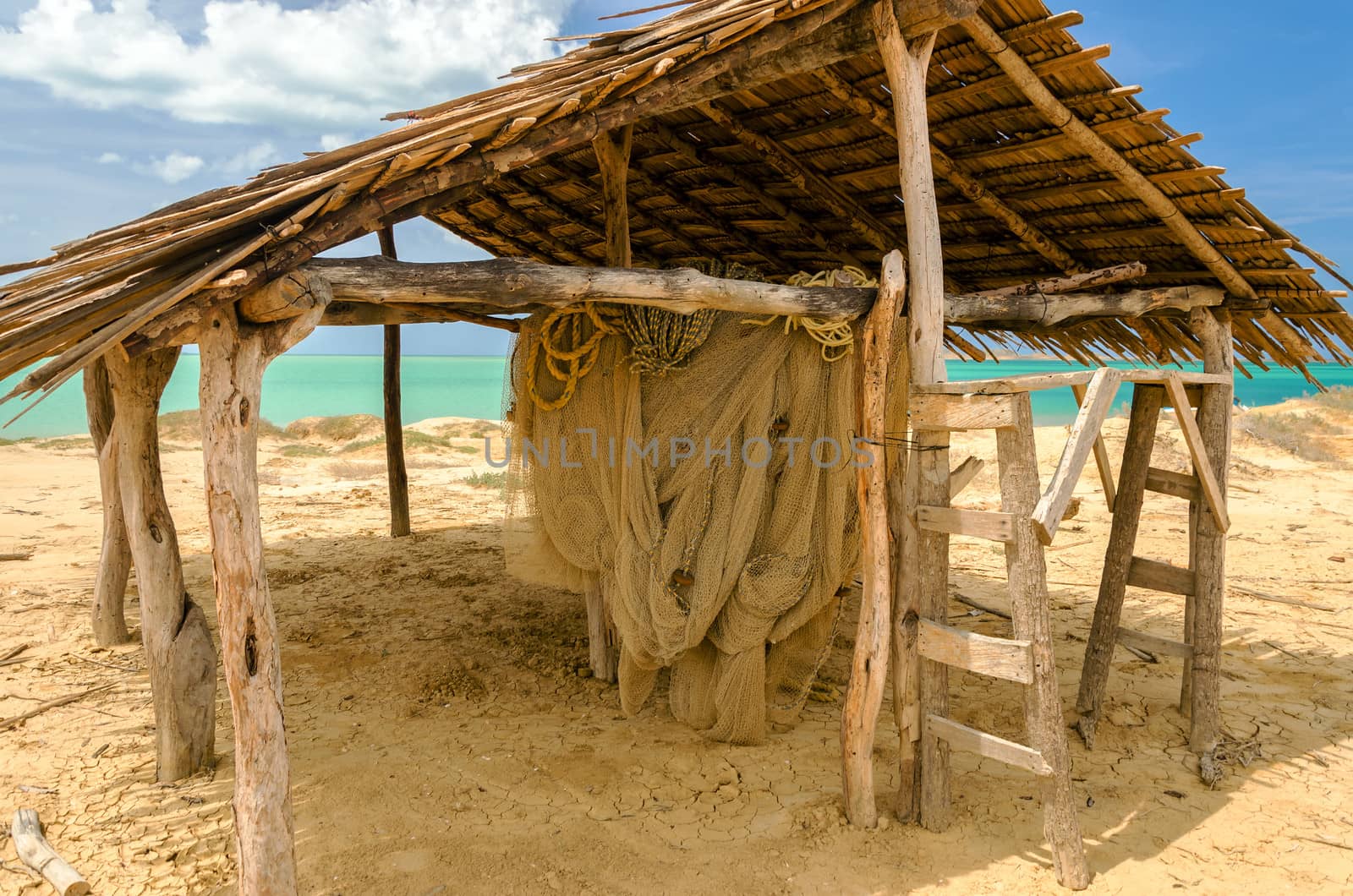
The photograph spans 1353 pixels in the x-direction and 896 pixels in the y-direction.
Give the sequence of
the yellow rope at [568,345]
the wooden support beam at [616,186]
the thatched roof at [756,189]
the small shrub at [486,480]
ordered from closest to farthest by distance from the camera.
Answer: the thatched roof at [756,189] → the yellow rope at [568,345] → the wooden support beam at [616,186] → the small shrub at [486,480]

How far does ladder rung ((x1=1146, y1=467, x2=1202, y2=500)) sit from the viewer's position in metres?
4.50

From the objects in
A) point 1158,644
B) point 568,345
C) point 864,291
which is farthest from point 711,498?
point 1158,644

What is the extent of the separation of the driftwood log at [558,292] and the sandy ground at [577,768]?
224 cm

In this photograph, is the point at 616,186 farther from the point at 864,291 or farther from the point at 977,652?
the point at 977,652

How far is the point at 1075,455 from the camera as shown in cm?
299

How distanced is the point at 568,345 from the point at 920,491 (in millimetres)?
2241

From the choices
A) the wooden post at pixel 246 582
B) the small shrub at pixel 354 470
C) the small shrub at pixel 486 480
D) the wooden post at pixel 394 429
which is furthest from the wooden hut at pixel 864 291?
the small shrub at pixel 354 470

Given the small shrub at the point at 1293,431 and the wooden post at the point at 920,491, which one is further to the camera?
the small shrub at the point at 1293,431

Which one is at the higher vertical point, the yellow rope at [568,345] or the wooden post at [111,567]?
the yellow rope at [568,345]

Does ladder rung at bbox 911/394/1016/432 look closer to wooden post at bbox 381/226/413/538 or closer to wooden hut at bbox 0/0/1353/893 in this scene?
wooden hut at bbox 0/0/1353/893

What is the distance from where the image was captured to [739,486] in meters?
4.41

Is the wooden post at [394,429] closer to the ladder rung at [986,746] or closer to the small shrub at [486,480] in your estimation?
the small shrub at [486,480]

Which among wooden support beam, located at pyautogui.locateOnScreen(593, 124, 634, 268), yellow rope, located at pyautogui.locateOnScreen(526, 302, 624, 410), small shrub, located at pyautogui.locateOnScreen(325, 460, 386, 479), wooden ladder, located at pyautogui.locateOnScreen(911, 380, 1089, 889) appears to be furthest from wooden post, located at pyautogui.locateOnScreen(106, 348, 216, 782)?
small shrub, located at pyautogui.locateOnScreen(325, 460, 386, 479)

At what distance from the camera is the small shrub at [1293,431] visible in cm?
1399
